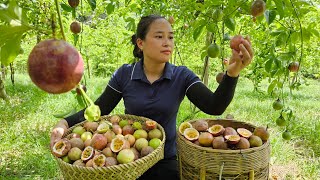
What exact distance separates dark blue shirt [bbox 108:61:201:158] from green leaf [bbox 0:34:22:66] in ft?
5.45

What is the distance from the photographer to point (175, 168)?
2.30 meters

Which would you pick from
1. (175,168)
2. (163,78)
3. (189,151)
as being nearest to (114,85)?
(163,78)

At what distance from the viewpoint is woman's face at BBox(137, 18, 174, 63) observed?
215 centimetres

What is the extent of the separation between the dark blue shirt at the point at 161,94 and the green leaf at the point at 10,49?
1.66m

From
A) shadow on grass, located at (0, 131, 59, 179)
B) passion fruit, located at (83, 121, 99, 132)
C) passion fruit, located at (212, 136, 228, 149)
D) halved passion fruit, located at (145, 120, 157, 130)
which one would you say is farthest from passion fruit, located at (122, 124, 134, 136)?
shadow on grass, located at (0, 131, 59, 179)

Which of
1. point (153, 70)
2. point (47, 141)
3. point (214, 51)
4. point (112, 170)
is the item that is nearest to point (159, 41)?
point (153, 70)

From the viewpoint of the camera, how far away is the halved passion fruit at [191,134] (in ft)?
6.17

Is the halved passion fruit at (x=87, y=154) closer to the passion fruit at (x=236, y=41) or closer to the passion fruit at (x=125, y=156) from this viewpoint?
the passion fruit at (x=125, y=156)

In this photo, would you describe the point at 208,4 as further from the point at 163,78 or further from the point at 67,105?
the point at 67,105

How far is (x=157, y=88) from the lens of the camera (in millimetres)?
2314

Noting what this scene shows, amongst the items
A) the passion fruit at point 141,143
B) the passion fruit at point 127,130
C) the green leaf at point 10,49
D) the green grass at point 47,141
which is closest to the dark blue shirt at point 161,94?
the passion fruit at point 127,130

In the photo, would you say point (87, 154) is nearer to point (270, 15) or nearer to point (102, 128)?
point (102, 128)

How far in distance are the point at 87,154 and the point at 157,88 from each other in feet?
2.49

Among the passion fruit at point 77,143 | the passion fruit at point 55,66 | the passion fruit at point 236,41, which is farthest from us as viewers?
the passion fruit at point 77,143
